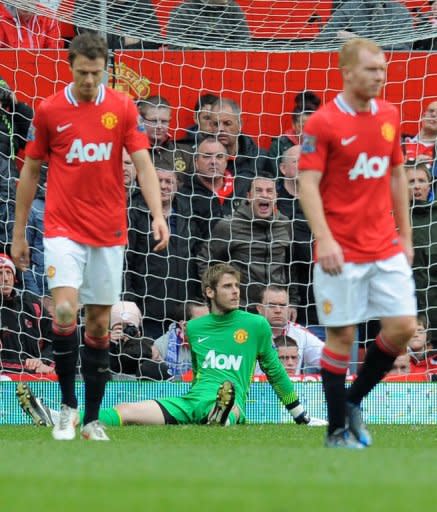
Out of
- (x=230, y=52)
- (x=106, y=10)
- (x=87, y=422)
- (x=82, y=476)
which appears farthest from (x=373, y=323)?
(x=82, y=476)

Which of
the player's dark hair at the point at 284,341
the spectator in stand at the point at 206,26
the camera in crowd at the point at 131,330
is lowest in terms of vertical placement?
the player's dark hair at the point at 284,341

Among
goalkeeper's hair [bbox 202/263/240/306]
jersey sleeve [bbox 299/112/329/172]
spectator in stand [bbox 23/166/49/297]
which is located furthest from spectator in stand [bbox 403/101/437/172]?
jersey sleeve [bbox 299/112/329/172]

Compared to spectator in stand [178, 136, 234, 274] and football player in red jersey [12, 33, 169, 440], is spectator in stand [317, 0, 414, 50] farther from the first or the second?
football player in red jersey [12, 33, 169, 440]

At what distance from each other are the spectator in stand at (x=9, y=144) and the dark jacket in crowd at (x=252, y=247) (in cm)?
173

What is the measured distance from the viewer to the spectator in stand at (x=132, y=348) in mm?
11648

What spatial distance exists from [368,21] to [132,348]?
356cm

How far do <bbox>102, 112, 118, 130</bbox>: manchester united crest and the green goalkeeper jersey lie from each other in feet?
10.5

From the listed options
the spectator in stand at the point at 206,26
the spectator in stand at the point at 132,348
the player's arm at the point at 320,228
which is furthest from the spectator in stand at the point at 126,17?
the player's arm at the point at 320,228

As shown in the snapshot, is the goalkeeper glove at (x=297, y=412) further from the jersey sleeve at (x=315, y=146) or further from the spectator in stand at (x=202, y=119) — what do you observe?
the jersey sleeve at (x=315, y=146)

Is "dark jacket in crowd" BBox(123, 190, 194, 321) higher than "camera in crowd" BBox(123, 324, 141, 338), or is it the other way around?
"dark jacket in crowd" BBox(123, 190, 194, 321)

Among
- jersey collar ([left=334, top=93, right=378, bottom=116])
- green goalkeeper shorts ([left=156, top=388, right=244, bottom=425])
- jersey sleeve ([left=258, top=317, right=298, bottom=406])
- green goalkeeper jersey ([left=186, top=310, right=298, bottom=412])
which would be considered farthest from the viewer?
green goalkeeper jersey ([left=186, top=310, right=298, bottom=412])

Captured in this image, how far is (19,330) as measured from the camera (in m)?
11.6

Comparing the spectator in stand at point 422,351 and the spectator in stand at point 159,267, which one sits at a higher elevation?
the spectator in stand at point 159,267

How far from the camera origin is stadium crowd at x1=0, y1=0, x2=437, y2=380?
11719 mm
